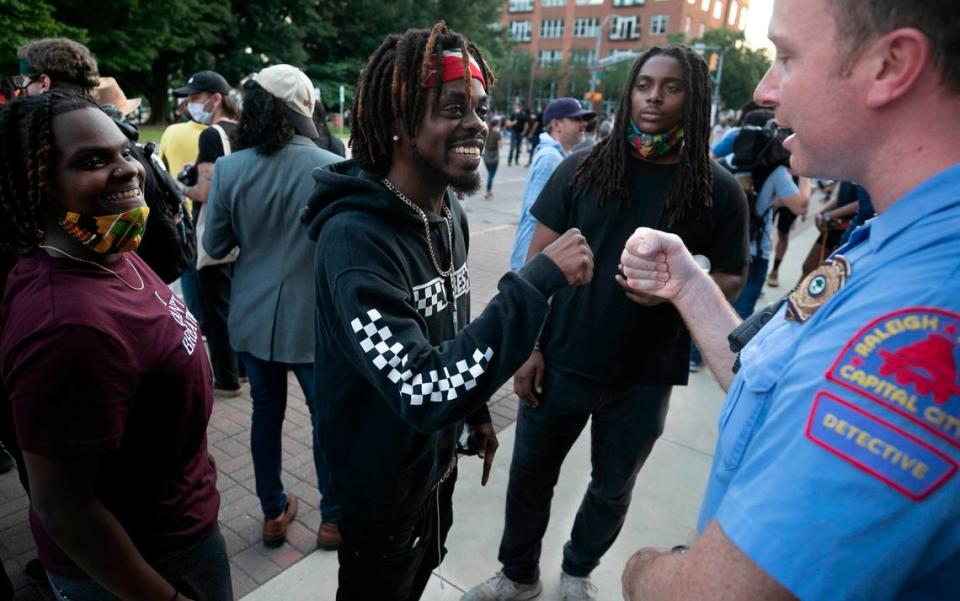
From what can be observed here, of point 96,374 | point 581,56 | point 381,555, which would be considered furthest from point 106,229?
point 581,56

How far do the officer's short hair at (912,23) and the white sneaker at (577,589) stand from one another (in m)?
2.40

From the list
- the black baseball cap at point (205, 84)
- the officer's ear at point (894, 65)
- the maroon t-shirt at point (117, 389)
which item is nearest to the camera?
the officer's ear at point (894, 65)

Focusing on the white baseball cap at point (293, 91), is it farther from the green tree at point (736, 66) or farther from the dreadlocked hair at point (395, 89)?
the green tree at point (736, 66)

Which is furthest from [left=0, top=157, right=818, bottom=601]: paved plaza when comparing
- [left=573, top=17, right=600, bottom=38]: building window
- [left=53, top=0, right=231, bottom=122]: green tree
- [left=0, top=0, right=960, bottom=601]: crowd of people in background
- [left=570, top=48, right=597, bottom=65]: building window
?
[left=573, top=17, right=600, bottom=38]: building window

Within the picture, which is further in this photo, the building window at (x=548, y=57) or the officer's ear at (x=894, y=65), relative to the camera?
the building window at (x=548, y=57)

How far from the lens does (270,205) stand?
2.72 meters

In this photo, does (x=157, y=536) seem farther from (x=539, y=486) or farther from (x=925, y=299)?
(x=925, y=299)

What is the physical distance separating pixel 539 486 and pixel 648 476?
1.33 meters

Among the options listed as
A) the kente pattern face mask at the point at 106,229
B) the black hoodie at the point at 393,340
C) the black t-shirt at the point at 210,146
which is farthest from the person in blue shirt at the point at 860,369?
the black t-shirt at the point at 210,146

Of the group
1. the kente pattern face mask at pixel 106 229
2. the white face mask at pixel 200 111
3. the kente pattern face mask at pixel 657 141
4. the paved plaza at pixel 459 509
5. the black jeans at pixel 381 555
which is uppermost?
the kente pattern face mask at pixel 657 141

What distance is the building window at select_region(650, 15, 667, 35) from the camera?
65438 millimetres

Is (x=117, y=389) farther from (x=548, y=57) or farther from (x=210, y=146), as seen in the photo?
(x=548, y=57)

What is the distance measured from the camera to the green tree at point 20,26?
18422mm

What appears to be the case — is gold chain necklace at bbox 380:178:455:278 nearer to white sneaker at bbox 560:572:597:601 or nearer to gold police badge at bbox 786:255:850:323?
gold police badge at bbox 786:255:850:323
